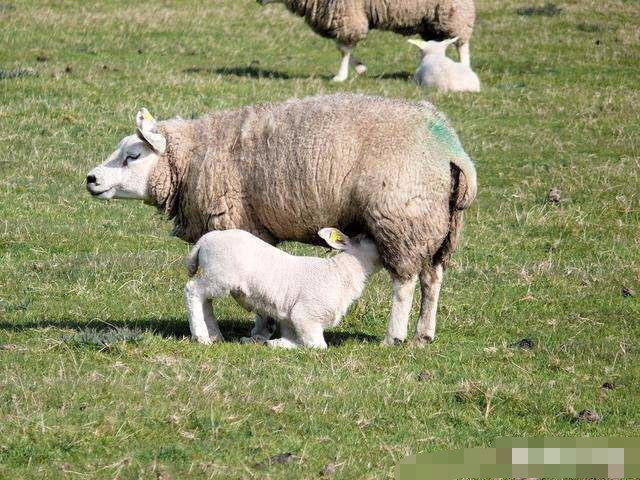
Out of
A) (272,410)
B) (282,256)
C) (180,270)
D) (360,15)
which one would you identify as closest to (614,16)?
(360,15)

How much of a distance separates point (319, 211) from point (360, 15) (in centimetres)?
1073

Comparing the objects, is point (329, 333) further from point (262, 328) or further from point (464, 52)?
point (464, 52)

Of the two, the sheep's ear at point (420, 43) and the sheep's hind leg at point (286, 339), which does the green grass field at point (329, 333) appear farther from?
the sheep's ear at point (420, 43)

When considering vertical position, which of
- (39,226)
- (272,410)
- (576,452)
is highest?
(576,452)

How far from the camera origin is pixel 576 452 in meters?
4.41

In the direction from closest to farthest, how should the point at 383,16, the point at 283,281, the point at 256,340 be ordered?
1. the point at 283,281
2. the point at 256,340
3. the point at 383,16

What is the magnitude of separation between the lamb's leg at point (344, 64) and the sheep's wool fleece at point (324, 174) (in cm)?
904

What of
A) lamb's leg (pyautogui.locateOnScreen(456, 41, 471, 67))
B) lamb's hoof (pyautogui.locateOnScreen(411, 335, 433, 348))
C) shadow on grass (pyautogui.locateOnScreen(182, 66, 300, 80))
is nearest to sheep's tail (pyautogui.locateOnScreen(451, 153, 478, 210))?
lamb's hoof (pyautogui.locateOnScreen(411, 335, 433, 348))

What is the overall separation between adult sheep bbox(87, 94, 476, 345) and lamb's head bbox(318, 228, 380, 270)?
0.26 ft

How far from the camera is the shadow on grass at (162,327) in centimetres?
876

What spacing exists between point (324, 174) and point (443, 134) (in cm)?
84

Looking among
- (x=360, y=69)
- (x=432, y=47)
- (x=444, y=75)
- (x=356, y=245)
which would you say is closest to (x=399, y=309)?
(x=356, y=245)

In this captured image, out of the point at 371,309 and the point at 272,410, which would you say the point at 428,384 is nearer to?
the point at 272,410

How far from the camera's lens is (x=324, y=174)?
8.49 meters
